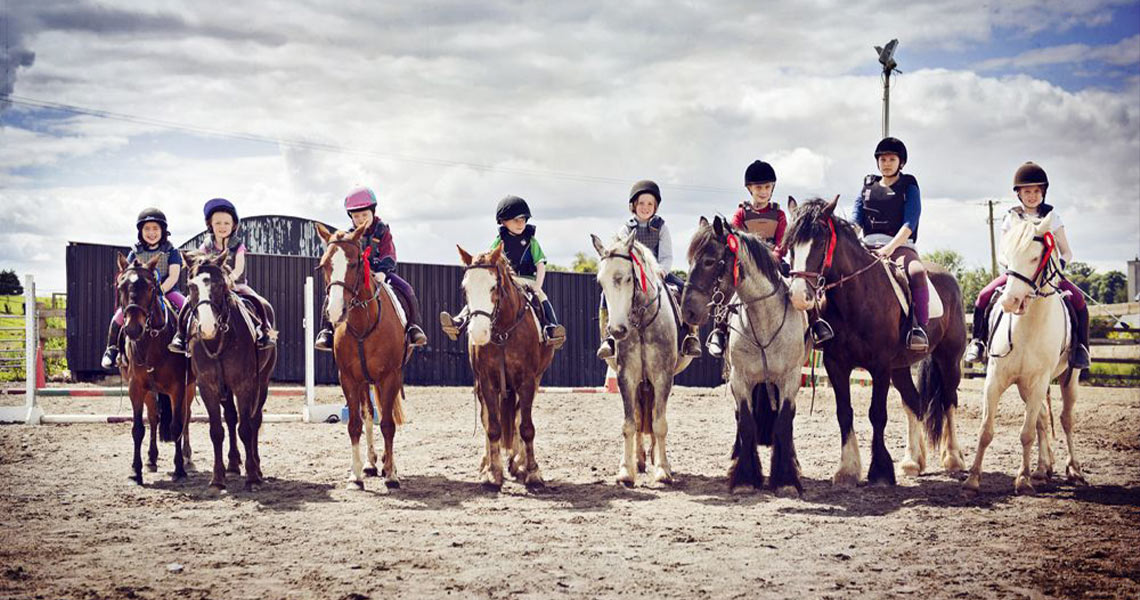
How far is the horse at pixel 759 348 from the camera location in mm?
7277

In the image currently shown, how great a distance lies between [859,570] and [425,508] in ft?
10.9

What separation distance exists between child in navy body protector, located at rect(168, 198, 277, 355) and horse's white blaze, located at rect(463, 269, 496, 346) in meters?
2.22

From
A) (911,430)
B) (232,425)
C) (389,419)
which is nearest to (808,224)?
(911,430)

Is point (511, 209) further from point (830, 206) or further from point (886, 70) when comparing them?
point (886, 70)

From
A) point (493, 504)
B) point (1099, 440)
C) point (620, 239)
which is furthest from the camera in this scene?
point (1099, 440)

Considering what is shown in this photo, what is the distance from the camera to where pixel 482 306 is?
7.23 m

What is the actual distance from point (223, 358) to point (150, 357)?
0.99 meters

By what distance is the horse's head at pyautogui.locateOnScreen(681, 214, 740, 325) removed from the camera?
23.0 ft

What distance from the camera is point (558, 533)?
6109mm

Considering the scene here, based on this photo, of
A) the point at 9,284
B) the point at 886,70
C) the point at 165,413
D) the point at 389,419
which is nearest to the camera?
the point at 389,419

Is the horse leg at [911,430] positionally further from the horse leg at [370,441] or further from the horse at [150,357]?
the horse at [150,357]

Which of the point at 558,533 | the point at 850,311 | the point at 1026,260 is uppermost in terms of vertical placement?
the point at 1026,260

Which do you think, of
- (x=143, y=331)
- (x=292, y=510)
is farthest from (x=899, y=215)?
(x=143, y=331)

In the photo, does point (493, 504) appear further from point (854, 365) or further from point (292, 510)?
point (854, 365)
